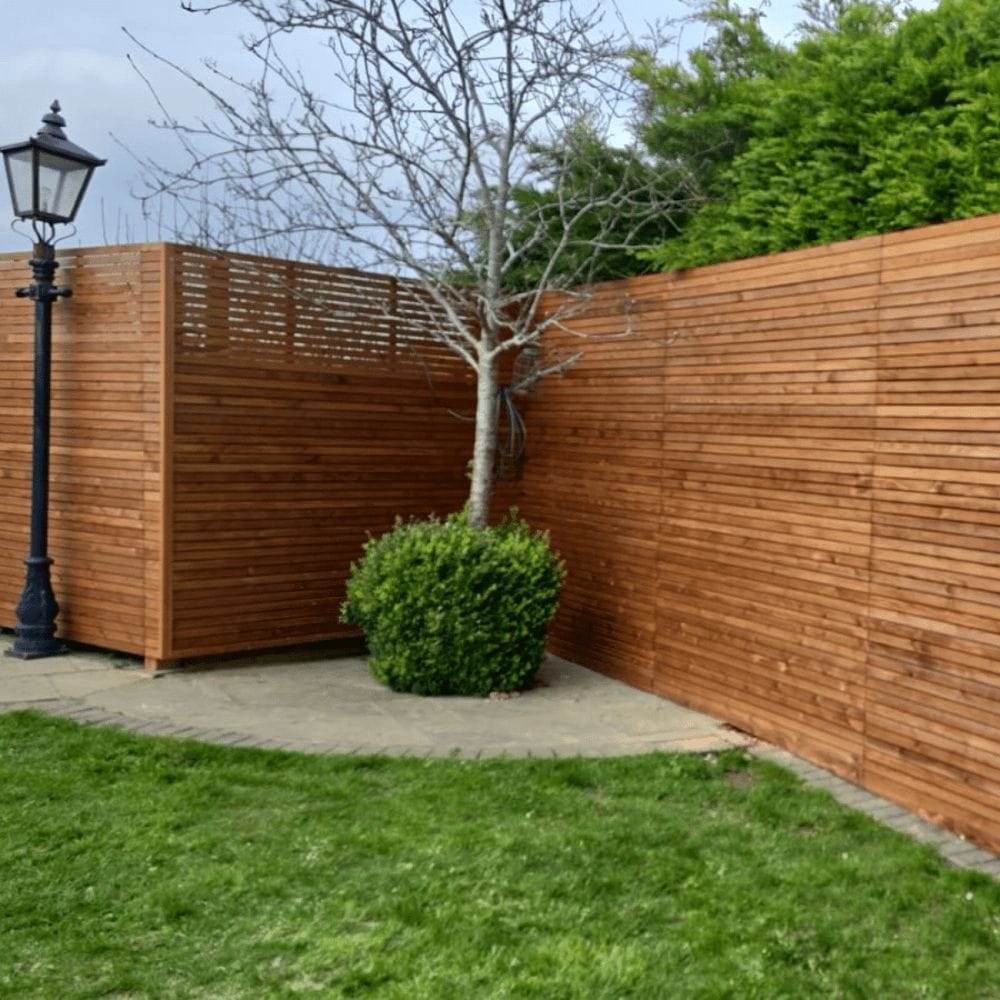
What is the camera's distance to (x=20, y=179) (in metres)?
7.87

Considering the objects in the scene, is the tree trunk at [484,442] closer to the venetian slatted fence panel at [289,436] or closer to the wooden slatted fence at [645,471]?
→ the wooden slatted fence at [645,471]

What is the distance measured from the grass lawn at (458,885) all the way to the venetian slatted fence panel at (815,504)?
0.59 metres

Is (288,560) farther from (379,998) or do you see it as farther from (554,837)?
(379,998)

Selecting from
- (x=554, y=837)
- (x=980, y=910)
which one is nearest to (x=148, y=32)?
(x=554, y=837)

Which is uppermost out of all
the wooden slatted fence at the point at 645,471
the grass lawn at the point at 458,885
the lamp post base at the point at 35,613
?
the wooden slatted fence at the point at 645,471

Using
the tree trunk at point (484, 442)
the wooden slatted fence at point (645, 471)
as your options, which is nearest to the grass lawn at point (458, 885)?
the wooden slatted fence at point (645, 471)

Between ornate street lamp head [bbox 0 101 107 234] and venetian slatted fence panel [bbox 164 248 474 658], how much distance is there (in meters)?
1.15

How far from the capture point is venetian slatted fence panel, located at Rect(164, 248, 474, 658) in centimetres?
761

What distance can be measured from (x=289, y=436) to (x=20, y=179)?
255 cm

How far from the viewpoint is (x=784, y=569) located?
6121mm

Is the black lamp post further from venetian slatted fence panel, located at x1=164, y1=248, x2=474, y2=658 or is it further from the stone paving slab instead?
venetian slatted fence panel, located at x1=164, y1=248, x2=474, y2=658

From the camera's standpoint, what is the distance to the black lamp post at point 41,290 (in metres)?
7.79

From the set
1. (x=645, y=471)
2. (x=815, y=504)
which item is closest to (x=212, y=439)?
(x=645, y=471)

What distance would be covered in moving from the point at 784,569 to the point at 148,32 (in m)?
5.43
